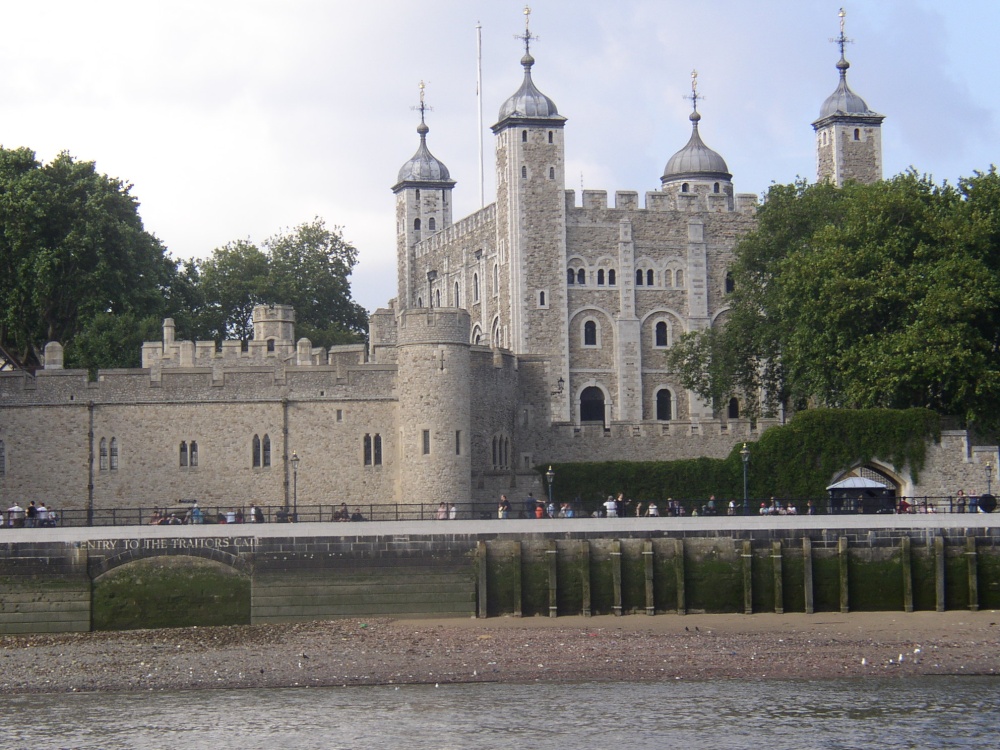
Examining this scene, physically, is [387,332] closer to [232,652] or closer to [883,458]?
[883,458]

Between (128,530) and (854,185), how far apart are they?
33555mm

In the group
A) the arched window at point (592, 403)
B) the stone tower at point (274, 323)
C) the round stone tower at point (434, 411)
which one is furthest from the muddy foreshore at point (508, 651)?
the arched window at point (592, 403)

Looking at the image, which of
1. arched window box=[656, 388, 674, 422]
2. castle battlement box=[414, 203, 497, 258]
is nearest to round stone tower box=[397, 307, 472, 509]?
arched window box=[656, 388, 674, 422]

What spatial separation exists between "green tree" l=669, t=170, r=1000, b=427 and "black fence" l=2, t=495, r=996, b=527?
443 cm

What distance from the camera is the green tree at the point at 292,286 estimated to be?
8800 cm

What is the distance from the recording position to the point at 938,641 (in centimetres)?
3903

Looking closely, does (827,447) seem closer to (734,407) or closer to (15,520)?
(15,520)

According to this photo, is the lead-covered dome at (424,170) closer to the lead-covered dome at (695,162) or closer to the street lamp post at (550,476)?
the lead-covered dome at (695,162)

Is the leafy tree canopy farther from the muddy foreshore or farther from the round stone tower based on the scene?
the muddy foreshore

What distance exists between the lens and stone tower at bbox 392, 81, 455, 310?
9900 cm

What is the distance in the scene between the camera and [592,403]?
82.6 meters

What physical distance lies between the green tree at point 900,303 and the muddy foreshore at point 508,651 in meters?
16.6

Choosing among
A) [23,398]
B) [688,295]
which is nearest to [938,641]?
[23,398]

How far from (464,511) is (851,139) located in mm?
43910
